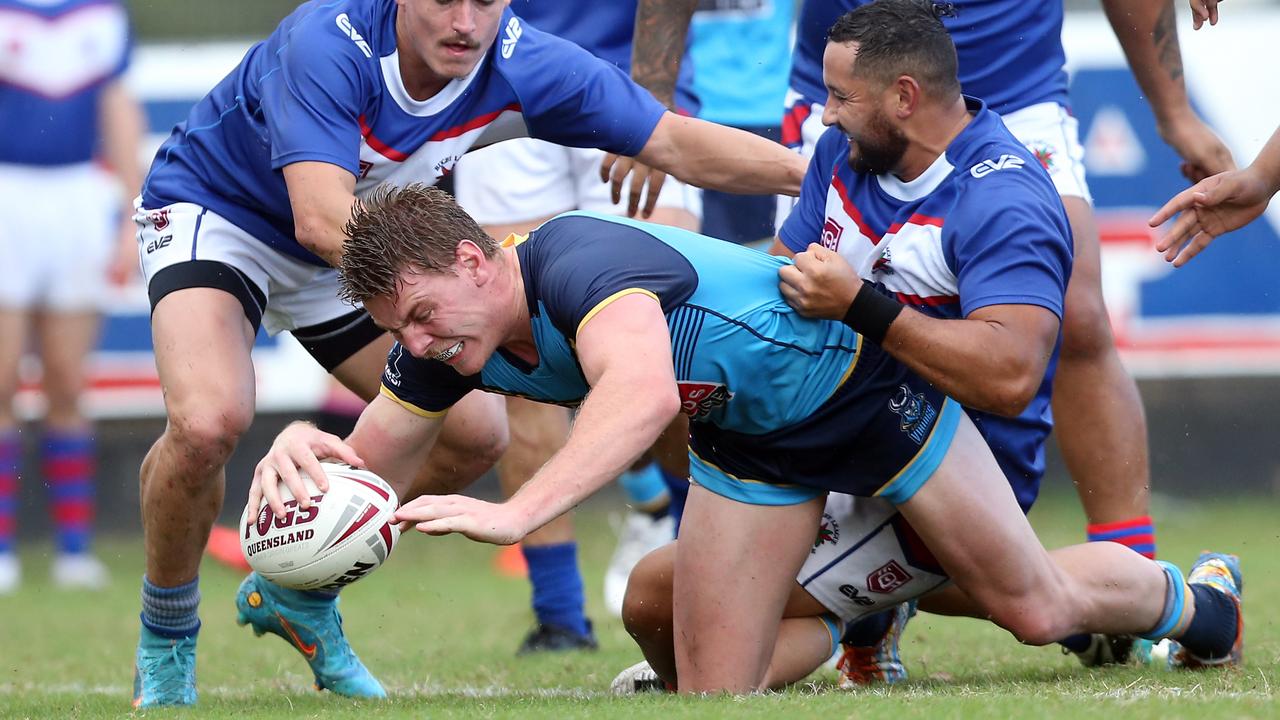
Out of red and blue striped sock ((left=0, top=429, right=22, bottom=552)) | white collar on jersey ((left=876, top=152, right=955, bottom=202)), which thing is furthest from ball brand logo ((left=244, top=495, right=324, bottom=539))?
red and blue striped sock ((left=0, top=429, right=22, bottom=552))

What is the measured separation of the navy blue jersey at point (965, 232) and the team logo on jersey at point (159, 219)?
5.82 feet

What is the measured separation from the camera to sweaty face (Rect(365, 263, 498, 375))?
3508 millimetres

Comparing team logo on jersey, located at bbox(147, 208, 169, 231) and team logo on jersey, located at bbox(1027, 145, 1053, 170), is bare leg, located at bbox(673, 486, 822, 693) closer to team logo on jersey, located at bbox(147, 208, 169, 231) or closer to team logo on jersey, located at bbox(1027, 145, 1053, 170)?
team logo on jersey, located at bbox(1027, 145, 1053, 170)

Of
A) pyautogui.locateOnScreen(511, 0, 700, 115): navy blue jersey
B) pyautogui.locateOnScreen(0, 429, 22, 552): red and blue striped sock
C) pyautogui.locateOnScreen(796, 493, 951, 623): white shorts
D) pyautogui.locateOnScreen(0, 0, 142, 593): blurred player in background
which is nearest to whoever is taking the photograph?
pyautogui.locateOnScreen(796, 493, 951, 623): white shorts

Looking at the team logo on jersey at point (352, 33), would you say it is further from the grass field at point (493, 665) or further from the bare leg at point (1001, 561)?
the bare leg at point (1001, 561)

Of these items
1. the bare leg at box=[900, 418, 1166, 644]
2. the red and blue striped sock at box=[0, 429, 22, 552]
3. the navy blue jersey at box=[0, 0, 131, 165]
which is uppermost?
the bare leg at box=[900, 418, 1166, 644]

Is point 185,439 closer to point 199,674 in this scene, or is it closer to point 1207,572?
point 199,674

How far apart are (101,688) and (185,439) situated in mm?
1081

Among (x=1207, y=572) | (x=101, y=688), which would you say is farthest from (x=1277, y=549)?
(x=101, y=688)

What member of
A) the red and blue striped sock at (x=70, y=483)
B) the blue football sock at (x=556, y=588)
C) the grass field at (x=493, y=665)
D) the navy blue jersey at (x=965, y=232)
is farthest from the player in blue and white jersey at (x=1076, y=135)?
the red and blue striped sock at (x=70, y=483)

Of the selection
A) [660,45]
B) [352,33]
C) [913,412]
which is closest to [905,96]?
[913,412]

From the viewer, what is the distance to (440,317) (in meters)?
3.53

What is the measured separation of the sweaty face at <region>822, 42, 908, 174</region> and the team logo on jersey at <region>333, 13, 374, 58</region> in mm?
1253

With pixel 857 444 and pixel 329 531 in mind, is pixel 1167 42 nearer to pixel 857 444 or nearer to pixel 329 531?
pixel 857 444
